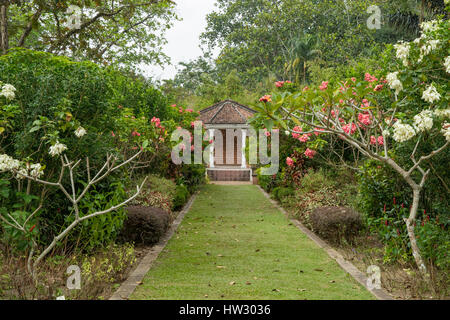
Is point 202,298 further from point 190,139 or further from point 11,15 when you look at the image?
point 11,15

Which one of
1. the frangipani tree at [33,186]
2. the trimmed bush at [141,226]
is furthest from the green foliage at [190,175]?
the frangipani tree at [33,186]

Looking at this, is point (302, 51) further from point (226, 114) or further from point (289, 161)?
point (289, 161)

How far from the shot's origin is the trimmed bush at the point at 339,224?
723cm

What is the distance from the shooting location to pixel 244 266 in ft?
19.6

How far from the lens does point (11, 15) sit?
56.1 feet

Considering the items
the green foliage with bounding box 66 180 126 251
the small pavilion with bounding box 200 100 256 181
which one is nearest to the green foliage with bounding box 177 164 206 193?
the small pavilion with bounding box 200 100 256 181

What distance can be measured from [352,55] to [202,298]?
29075mm

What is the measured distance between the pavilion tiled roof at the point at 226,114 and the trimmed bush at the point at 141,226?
60.4 feet

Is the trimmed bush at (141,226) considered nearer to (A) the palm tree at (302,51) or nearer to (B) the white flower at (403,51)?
(B) the white flower at (403,51)

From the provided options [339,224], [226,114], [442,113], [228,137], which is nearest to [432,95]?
[442,113]

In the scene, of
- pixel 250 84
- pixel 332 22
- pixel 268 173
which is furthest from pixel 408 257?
pixel 250 84

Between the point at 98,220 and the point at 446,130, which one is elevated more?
the point at 446,130

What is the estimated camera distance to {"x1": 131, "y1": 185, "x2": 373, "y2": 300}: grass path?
15.7 ft

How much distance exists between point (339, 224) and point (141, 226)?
343cm
